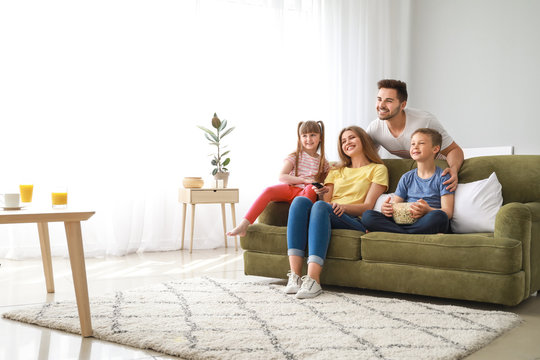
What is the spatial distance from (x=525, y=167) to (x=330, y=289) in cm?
120

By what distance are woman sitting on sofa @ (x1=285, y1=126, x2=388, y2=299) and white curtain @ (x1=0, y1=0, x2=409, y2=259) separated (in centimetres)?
183

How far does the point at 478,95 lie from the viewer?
516cm

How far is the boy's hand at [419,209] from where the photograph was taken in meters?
2.79

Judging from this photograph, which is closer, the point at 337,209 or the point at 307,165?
the point at 337,209

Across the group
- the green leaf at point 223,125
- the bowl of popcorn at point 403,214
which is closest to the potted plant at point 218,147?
the green leaf at point 223,125

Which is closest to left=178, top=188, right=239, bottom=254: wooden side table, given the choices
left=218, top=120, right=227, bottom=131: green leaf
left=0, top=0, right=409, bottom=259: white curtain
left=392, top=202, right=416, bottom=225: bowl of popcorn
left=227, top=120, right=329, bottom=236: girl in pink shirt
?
left=0, top=0, right=409, bottom=259: white curtain

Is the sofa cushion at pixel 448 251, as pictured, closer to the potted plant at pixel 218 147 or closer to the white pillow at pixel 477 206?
the white pillow at pixel 477 206

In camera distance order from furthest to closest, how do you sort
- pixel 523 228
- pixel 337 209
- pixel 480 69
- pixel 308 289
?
1. pixel 480 69
2. pixel 337 209
3. pixel 308 289
4. pixel 523 228

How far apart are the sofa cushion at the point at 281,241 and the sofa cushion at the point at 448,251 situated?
0.19 feet

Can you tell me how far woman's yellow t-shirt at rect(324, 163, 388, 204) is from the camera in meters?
3.19

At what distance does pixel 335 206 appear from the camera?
2934 millimetres

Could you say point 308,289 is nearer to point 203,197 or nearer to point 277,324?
point 277,324

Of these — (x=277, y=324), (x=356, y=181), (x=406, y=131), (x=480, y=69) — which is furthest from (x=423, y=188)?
(x=480, y=69)

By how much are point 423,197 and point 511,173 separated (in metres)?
0.48
